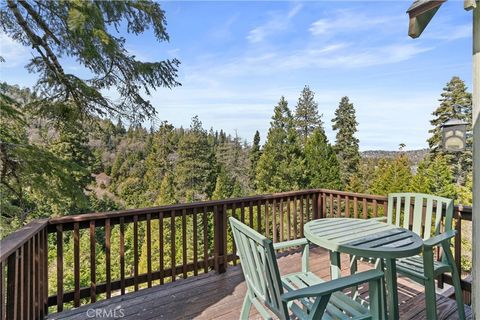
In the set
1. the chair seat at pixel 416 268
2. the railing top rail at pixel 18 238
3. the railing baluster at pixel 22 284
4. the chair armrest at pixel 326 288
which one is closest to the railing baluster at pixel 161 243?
the railing top rail at pixel 18 238

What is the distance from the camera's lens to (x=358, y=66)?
762 centimetres

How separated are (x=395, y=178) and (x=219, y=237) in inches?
794

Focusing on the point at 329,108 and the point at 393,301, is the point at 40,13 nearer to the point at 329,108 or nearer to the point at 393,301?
the point at 393,301

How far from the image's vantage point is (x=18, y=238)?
1851 mm

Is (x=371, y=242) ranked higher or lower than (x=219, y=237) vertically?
higher

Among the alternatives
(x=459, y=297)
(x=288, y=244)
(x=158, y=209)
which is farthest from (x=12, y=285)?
(x=459, y=297)

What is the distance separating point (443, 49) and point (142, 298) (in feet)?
22.0

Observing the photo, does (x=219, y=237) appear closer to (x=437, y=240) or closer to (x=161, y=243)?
(x=161, y=243)

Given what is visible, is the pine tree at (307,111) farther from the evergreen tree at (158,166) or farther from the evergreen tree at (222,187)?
the evergreen tree at (158,166)

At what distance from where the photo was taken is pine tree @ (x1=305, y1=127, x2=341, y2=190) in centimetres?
1933

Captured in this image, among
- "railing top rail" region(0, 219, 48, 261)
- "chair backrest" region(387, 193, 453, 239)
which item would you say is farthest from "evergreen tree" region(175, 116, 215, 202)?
"railing top rail" region(0, 219, 48, 261)

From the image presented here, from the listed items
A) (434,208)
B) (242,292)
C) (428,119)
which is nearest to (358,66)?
(434,208)

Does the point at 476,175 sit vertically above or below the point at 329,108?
below

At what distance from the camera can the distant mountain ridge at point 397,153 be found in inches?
851
